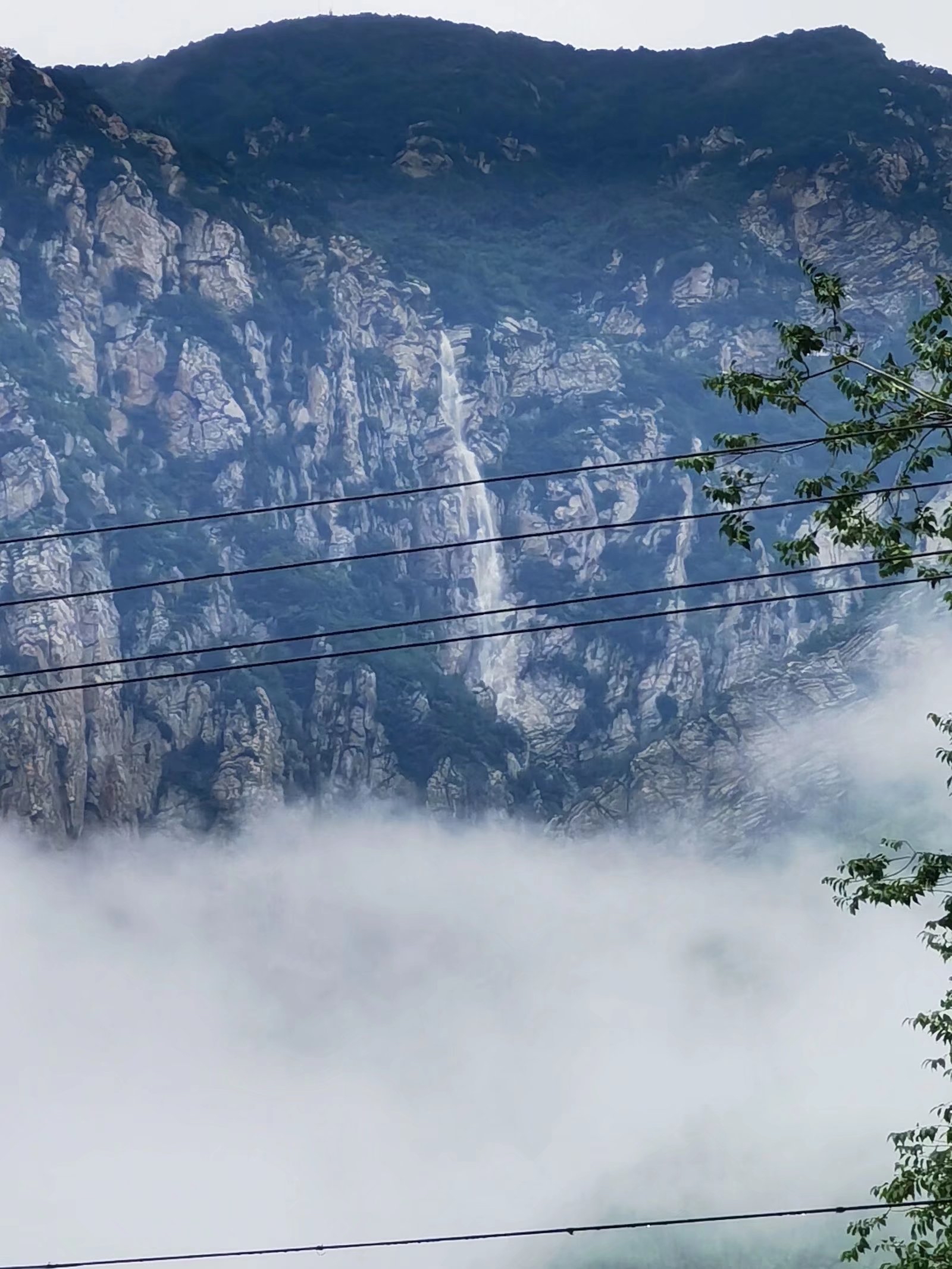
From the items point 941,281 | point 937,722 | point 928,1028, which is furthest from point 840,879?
point 941,281

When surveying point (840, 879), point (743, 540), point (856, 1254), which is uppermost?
point (743, 540)

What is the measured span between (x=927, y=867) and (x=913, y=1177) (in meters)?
4.46

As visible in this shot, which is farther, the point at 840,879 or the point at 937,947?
the point at 937,947

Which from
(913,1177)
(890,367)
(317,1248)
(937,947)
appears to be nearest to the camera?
(317,1248)

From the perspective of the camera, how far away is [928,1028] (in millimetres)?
25359

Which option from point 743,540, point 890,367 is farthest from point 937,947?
point 890,367

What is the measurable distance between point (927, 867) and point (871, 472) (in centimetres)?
500

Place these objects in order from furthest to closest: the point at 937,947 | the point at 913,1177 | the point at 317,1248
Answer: the point at 937,947 < the point at 913,1177 < the point at 317,1248

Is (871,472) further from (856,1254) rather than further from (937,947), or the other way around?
(856,1254)

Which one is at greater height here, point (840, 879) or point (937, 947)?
point (840, 879)

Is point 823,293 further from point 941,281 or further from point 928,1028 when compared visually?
point 928,1028

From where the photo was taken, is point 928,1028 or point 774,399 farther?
point 928,1028

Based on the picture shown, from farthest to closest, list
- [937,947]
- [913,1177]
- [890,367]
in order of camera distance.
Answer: [937,947] → [913,1177] → [890,367]

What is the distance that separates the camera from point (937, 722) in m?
23.7
